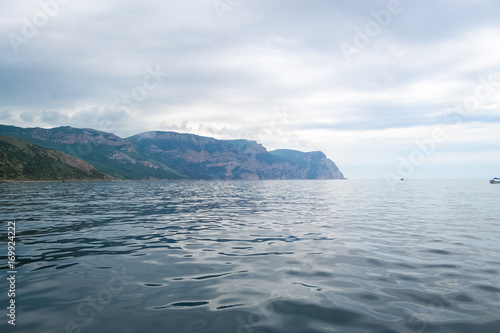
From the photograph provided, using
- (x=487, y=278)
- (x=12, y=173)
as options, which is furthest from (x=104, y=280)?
(x=12, y=173)

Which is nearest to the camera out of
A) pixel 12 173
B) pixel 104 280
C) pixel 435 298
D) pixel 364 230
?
pixel 435 298

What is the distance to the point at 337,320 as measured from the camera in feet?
26.0

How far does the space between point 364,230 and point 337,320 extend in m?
16.6

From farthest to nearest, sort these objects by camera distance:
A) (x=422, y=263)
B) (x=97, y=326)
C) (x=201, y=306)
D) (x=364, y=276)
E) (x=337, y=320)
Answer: (x=422, y=263)
(x=364, y=276)
(x=201, y=306)
(x=337, y=320)
(x=97, y=326)

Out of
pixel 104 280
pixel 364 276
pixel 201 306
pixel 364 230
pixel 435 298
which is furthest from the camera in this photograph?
pixel 364 230

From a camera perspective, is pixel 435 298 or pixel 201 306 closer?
pixel 201 306

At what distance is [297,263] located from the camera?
13.7 meters

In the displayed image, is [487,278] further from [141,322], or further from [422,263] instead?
[141,322]

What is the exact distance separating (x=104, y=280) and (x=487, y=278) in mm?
15571

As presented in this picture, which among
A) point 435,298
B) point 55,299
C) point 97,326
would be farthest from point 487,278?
point 55,299

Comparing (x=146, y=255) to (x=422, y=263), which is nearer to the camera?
(x=422, y=263)

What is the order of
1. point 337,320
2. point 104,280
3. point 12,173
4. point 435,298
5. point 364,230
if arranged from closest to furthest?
point 337,320 → point 435,298 → point 104,280 → point 364,230 → point 12,173

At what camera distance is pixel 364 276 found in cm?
1179

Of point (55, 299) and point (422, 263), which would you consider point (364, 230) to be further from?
point (55, 299)
